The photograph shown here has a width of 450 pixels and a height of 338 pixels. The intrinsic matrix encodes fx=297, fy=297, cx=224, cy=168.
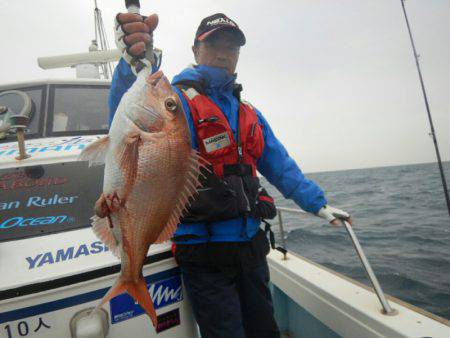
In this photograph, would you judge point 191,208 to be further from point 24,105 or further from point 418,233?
point 418,233

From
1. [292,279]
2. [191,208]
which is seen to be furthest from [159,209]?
[292,279]

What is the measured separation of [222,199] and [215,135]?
0.43 metres

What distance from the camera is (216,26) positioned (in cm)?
220

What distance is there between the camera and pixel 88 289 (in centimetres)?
167

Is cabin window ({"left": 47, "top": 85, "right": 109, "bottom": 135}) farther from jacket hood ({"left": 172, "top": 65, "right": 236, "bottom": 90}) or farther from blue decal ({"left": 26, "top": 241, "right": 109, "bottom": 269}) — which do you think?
blue decal ({"left": 26, "top": 241, "right": 109, "bottom": 269})

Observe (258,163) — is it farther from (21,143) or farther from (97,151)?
(21,143)

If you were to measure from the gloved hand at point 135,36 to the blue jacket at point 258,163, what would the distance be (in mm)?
217

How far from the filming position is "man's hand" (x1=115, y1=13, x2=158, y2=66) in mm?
1432

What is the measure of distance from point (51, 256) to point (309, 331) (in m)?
2.72

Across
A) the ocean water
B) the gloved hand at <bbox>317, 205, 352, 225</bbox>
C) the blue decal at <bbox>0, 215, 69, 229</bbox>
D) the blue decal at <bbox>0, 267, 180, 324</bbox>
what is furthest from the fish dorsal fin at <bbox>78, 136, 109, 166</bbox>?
the ocean water

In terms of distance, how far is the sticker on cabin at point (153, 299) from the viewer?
1.73 meters

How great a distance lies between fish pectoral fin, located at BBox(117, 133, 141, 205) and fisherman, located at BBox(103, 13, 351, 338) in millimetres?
433

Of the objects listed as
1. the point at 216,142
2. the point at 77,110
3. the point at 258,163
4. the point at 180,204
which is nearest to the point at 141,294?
the point at 180,204

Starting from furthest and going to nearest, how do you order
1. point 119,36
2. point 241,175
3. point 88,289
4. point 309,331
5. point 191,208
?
point 309,331
point 241,175
point 191,208
point 88,289
point 119,36
